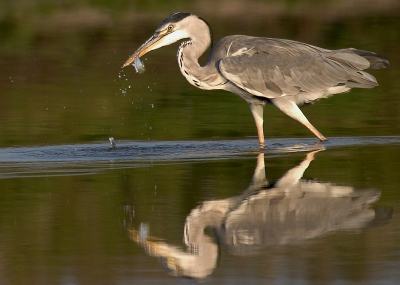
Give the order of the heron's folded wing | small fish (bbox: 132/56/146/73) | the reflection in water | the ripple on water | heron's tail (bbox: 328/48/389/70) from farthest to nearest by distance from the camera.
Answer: heron's tail (bbox: 328/48/389/70) → small fish (bbox: 132/56/146/73) → the heron's folded wing → the ripple on water → the reflection in water

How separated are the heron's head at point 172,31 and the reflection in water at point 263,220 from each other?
114 inches

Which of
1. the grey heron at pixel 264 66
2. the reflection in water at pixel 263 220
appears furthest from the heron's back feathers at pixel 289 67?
the reflection in water at pixel 263 220

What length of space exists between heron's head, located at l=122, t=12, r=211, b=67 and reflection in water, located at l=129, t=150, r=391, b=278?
114 inches

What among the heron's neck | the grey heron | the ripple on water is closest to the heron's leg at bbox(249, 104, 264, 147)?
the grey heron

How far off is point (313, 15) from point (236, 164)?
56.8ft

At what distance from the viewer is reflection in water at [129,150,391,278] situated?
6.08m

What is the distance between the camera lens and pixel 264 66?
10523mm

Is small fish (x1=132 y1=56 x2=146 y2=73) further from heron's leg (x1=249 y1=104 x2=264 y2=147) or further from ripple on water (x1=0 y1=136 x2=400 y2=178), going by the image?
heron's leg (x1=249 y1=104 x2=264 y2=147)

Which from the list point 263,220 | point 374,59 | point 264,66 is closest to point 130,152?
point 264,66

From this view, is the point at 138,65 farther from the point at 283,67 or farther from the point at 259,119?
the point at 283,67

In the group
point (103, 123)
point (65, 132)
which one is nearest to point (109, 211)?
point (65, 132)

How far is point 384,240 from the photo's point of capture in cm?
629

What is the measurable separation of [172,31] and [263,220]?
13.9 ft

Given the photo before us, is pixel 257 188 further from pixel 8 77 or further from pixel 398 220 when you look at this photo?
pixel 8 77
